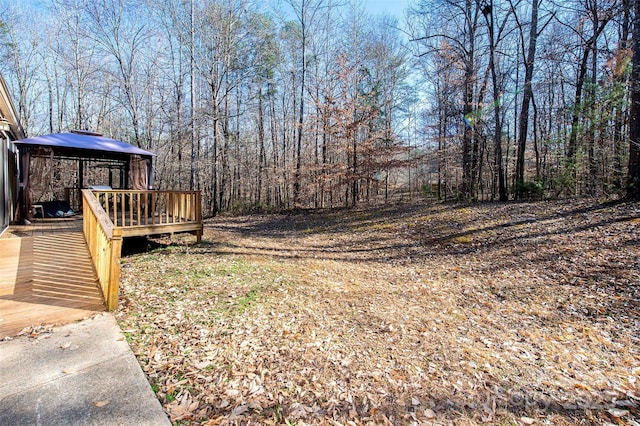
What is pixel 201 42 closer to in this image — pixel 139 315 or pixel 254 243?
pixel 254 243

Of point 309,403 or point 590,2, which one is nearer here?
point 309,403

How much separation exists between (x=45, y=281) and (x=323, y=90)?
11.8 m

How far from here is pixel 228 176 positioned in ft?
53.1

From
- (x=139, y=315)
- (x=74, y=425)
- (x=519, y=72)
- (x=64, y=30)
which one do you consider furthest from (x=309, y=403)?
(x=64, y=30)

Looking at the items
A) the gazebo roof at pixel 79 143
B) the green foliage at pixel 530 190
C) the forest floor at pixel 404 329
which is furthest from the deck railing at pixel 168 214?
the green foliage at pixel 530 190

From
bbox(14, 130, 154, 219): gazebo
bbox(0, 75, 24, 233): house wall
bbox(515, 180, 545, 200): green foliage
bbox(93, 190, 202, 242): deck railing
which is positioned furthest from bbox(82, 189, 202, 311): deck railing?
bbox(515, 180, 545, 200): green foliage

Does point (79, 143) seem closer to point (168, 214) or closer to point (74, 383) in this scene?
point (168, 214)

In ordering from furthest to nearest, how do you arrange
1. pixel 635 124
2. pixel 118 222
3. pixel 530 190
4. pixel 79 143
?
1. pixel 530 190
2. pixel 79 143
3. pixel 635 124
4. pixel 118 222

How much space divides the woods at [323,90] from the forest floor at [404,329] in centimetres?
547

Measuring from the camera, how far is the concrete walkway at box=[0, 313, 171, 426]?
1792 millimetres

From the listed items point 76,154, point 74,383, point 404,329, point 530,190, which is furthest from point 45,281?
point 530,190

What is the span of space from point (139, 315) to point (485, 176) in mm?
15821

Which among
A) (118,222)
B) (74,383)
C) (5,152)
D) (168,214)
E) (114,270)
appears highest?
(5,152)

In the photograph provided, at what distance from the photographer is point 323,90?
43.1ft
